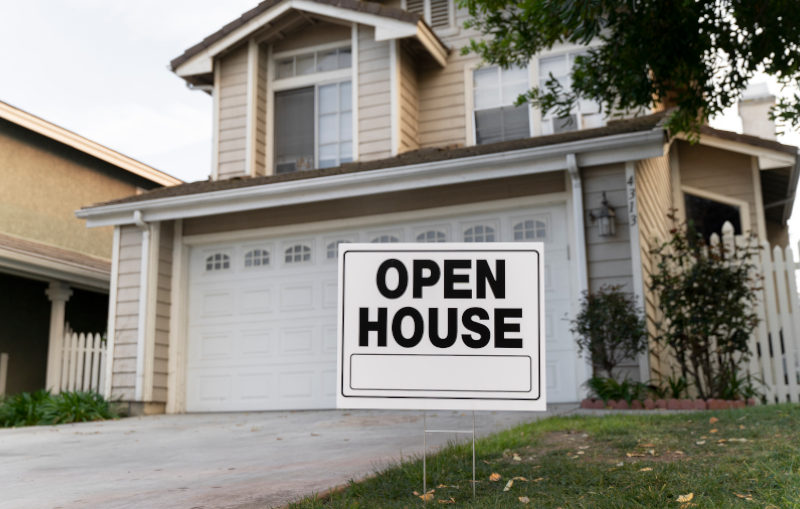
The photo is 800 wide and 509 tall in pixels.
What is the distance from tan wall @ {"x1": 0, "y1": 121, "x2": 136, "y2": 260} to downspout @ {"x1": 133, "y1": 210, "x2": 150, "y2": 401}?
4755mm

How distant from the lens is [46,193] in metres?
13.9

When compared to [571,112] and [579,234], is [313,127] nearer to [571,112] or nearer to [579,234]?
[571,112]

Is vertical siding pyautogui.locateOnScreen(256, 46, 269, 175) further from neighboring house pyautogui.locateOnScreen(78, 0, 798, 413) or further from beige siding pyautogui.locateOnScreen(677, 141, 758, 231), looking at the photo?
beige siding pyautogui.locateOnScreen(677, 141, 758, 231)

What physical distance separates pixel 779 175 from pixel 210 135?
9.33 m

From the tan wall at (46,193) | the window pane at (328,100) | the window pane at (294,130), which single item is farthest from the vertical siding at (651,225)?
the tan wall at (46,193)

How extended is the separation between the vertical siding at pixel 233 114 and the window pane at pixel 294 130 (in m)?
0.57

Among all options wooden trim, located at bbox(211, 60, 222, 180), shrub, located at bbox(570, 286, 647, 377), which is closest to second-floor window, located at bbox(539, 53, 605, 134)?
shrub, located at bbox(570, 286, 647, 377)

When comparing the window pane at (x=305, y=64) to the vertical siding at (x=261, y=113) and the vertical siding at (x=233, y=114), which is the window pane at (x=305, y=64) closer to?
the vertical siding at (x=261, y=113)

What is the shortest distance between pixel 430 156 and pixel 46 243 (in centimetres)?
879

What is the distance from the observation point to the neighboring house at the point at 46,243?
11.9m

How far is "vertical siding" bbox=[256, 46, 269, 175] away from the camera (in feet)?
36.6

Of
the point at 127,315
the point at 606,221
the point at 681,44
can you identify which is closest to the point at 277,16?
the point at 127,315

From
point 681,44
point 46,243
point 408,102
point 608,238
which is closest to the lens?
point 681,44

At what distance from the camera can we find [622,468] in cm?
357
